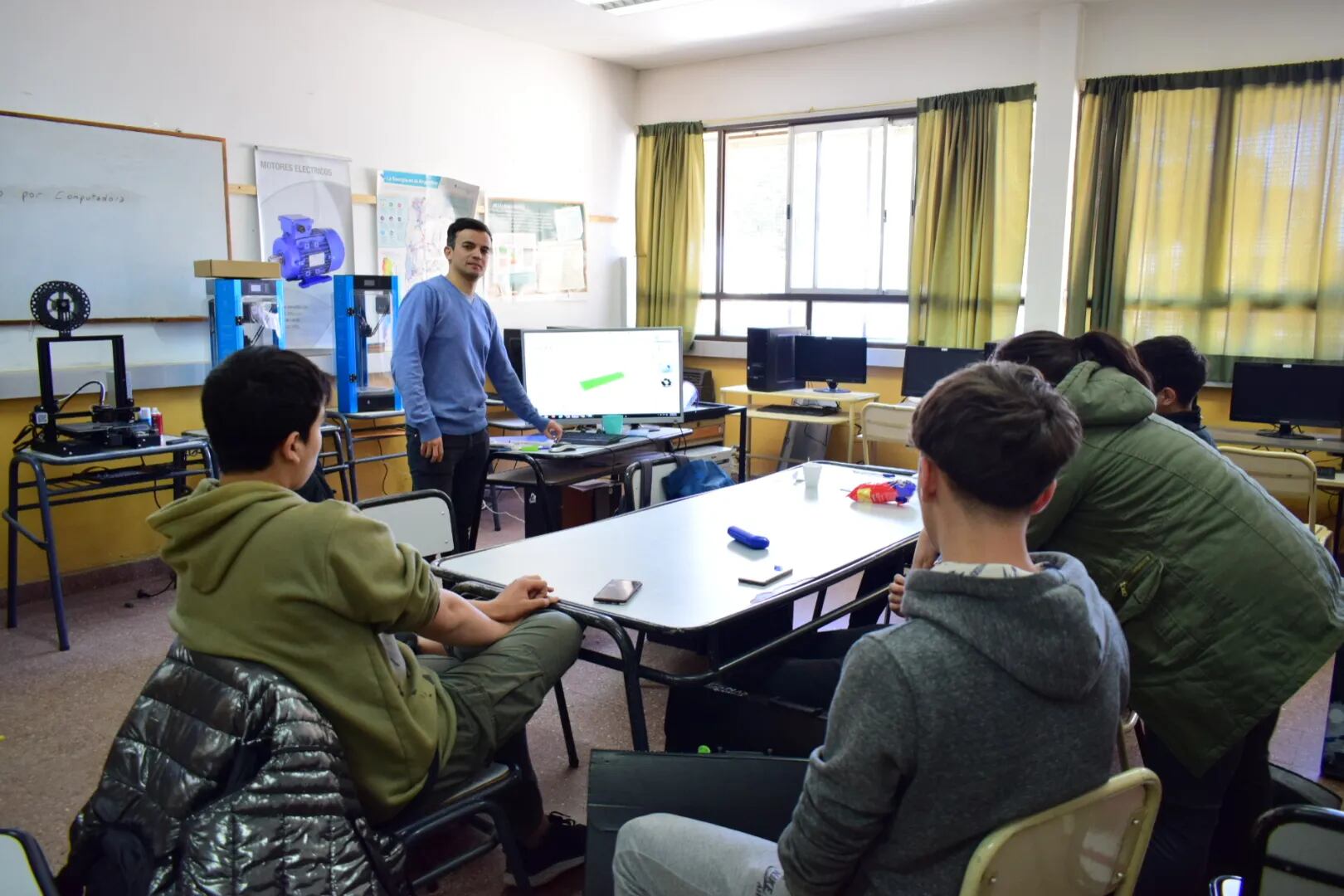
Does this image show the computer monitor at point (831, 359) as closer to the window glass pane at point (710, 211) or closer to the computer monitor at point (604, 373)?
the window glass pane at point (710, 211)

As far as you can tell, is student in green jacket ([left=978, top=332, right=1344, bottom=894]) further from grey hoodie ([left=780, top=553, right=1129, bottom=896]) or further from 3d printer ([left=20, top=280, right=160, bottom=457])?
3d printer ([left=20, top=280, right=160, bottom=457])

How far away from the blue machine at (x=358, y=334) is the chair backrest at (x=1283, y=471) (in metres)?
3.78

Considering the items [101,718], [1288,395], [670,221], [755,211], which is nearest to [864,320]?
[755,211]

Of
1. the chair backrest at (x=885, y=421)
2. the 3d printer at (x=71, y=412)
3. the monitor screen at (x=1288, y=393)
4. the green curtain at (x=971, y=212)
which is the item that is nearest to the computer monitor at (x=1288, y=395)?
the monitor screen at (x=1288, y=393)

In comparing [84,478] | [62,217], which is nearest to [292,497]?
[84,478]

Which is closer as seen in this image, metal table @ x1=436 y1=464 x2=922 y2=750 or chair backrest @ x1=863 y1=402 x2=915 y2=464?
metal table @ x1=436 y1=464 x2=922 y2=750

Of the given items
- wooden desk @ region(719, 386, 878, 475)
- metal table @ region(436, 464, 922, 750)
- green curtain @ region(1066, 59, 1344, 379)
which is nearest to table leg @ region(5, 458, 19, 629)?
metal table @ region(436, 464, 922, 750)

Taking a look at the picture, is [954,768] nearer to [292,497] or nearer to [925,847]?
[925,847]

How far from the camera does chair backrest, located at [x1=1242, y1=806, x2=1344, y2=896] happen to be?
1.06 meters

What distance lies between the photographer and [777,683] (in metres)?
2.11

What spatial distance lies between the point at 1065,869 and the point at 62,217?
451 centimetres

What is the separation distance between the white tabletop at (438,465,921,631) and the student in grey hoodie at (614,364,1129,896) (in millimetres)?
816

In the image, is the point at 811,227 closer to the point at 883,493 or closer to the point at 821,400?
the point at 821,400

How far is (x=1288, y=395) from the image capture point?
188 inches
